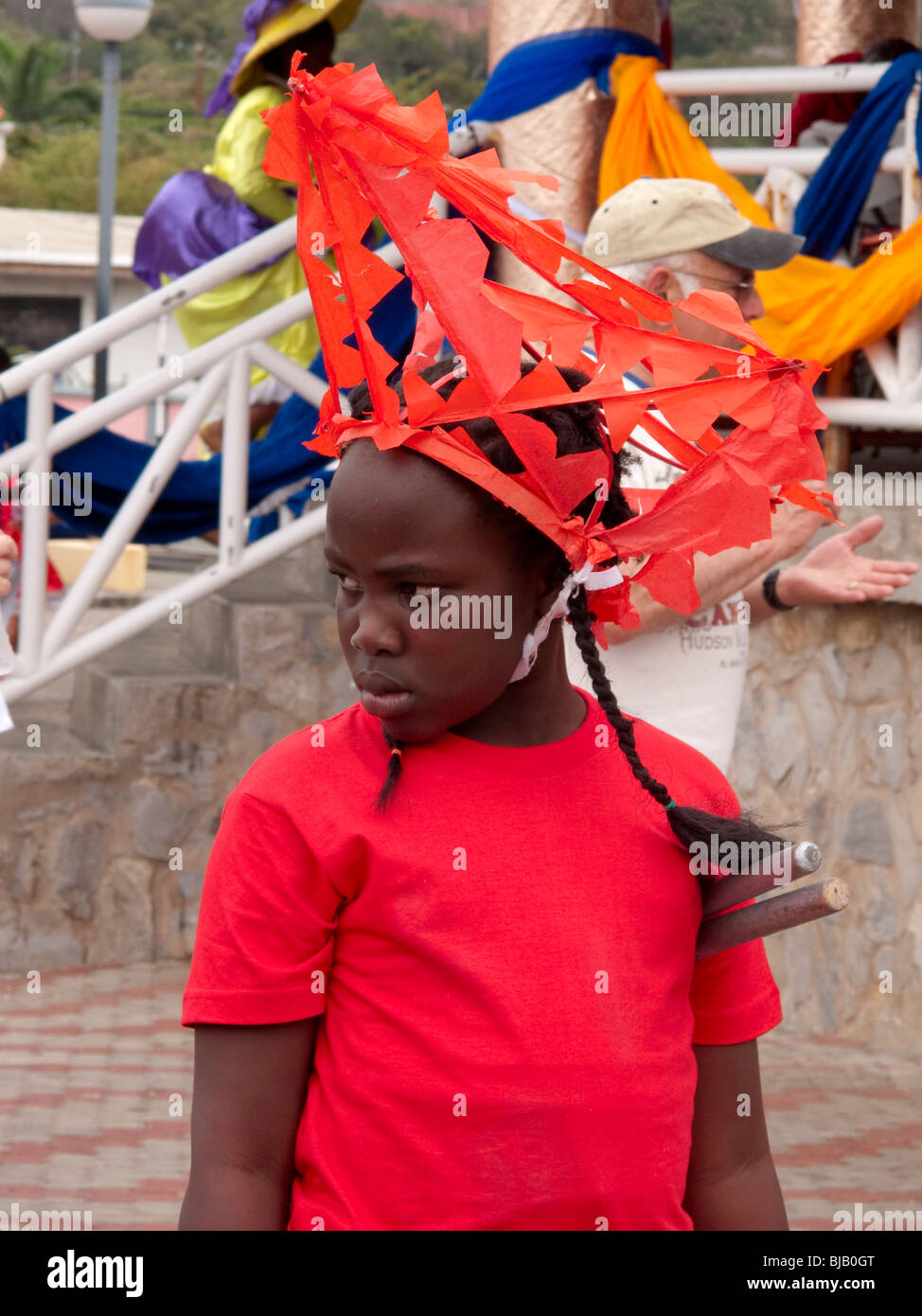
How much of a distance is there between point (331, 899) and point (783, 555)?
150cm

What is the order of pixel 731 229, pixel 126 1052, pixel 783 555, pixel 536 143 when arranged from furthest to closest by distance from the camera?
pixel 536 143 < pixel 126 1052 < pixel 731 229 < pixel 783 555

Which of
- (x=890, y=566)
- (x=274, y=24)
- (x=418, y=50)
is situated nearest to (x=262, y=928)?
(x=890, y=566)

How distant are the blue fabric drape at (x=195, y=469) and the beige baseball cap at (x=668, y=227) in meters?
2.45

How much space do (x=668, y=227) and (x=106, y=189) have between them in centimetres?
647

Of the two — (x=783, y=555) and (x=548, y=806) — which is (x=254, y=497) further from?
(x=548, y=806)

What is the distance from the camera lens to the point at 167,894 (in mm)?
5461

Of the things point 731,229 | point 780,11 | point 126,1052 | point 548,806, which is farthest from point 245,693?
point 780,11

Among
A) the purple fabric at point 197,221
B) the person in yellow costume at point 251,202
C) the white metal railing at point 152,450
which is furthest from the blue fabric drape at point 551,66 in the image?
the purple fabric at point 197,221

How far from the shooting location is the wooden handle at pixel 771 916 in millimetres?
1294

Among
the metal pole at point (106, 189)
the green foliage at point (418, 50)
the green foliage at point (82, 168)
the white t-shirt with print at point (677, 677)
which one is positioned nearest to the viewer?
the white t-shirt with print at point (677, 677)

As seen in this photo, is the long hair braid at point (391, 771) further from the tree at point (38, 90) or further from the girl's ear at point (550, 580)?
the tree at point (38, 90)

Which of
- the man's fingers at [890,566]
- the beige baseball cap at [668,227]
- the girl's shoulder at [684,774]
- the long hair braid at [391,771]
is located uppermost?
the beige baseball cap at [668,227]

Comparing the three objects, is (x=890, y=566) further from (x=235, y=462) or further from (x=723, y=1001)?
(x=235, y=462)

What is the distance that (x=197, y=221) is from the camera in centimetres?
636
